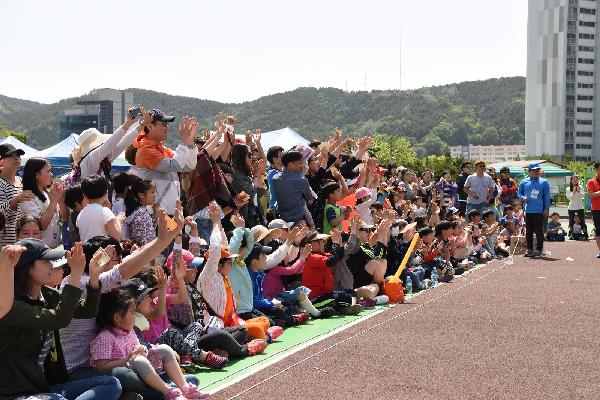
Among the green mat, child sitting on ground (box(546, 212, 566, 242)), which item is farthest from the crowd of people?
child sitting on ground (box(546, 212, 566, 242))

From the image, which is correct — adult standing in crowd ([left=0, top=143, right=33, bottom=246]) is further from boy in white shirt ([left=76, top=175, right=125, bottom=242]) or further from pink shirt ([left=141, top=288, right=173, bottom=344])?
pink shirt ([left=141, top=288, right=173, bottom=344])

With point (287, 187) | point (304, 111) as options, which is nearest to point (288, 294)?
point (287, 187)

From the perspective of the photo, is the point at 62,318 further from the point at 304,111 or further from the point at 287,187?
the point at 304,111

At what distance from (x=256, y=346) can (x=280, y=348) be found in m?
0.41

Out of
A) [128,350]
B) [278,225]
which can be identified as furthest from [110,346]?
[278,225]

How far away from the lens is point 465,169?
20469 mm

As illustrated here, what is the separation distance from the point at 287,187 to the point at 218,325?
Result: 3738 millimetres

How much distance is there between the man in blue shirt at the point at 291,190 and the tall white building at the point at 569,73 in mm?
126237

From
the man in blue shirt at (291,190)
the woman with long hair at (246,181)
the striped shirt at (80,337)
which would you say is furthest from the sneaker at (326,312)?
the striped shirt at (80,337)

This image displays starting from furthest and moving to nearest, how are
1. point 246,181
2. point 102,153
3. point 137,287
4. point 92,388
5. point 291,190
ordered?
point 291,190, point 246,181, point 102,153, point 137,287, point 92,388

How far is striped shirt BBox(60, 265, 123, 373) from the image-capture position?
19.1ft

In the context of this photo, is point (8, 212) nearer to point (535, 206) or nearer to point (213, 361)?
point (213, 361)

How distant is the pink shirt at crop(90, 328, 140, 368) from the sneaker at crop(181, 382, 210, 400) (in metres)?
0.45

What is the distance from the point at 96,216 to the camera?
7133 millimetres
